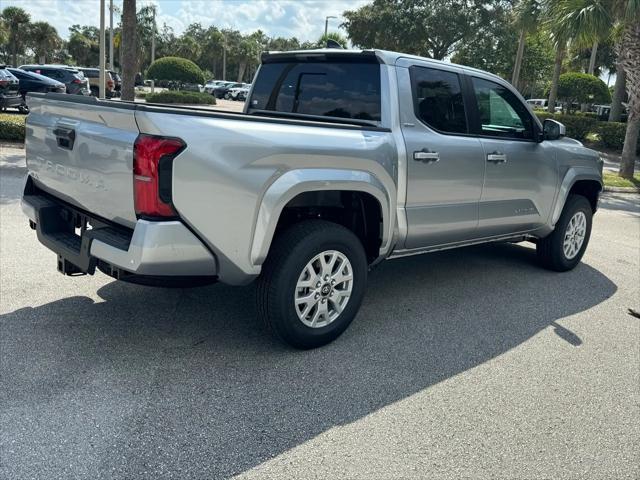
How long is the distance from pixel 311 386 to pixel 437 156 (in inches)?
75.8

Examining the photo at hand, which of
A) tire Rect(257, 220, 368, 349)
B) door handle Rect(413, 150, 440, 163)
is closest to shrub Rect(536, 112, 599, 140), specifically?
door handle Rect(413, 150, 440, 163)

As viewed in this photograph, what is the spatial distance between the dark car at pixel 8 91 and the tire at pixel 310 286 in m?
16.0

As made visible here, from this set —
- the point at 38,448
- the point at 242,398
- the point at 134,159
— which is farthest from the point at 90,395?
the point at 134,159

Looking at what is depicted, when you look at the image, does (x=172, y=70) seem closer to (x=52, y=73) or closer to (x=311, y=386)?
(x=52, y=73)

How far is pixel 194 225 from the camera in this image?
10.00ft

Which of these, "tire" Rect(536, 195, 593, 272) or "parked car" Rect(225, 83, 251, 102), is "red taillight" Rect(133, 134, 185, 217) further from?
"parked car" Rect(225, 83, 251, 102)

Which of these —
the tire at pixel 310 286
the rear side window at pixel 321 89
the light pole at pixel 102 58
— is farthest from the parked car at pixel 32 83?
the tire at pixel 310 286

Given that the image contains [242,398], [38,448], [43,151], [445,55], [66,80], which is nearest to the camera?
[38,448]

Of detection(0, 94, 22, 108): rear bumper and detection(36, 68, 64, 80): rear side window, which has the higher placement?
detection(36, 68, 64, 80): rear side window

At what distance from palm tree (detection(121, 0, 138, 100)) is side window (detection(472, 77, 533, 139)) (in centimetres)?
1028

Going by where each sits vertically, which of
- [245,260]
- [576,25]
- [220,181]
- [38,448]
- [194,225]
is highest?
[576,25]

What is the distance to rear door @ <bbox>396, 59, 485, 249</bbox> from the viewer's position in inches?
164

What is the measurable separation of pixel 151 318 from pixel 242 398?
4.13 feet

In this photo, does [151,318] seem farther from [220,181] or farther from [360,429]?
[360,429]
